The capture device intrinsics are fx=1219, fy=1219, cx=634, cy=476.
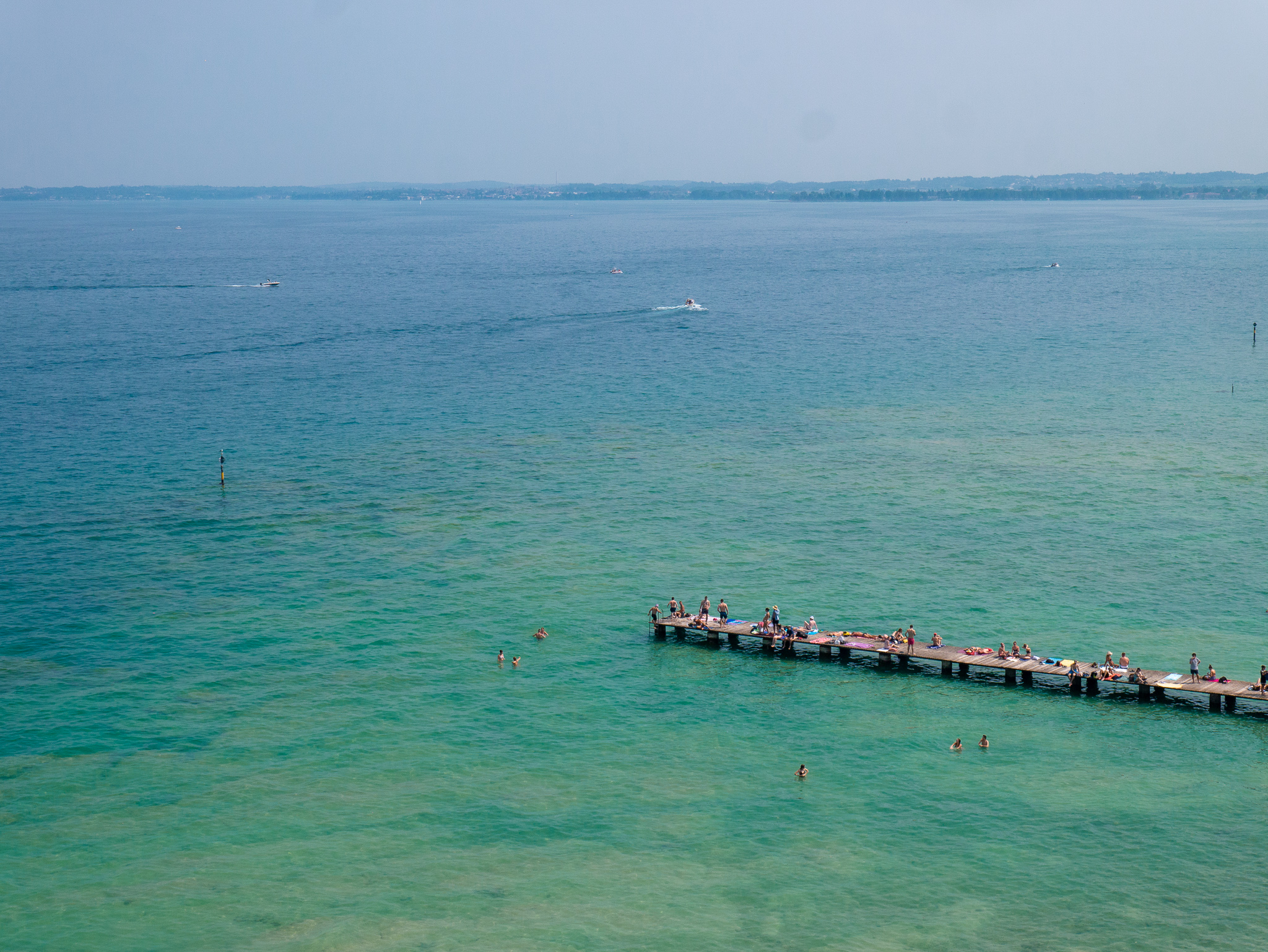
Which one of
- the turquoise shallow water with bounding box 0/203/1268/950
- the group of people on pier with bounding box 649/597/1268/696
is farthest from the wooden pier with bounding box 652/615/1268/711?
the turquoise shallow water with bounding box 0/203/1268/950

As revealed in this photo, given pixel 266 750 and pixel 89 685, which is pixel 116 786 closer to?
pixel 266 750

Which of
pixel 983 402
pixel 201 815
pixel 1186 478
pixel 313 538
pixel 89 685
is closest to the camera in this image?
pixel 201 815

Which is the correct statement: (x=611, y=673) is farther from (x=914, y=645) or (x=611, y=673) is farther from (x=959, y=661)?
(x=959, y=661)

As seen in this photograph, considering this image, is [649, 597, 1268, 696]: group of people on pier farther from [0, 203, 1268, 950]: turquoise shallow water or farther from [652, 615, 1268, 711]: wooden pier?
[0, 203, 1268, 950]: turquoise shallow water

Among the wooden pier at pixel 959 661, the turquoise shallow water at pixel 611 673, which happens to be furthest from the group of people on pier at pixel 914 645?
the turquoise shallow water at pixel 611 673

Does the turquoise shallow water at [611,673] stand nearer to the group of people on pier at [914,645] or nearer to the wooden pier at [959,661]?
the wooden pier at [959,661]

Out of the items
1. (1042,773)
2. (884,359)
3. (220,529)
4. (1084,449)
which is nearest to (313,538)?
(220,529)
